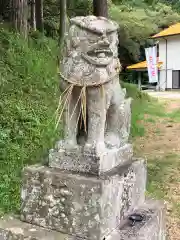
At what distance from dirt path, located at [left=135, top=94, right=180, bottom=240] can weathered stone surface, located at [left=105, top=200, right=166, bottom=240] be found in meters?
1.07

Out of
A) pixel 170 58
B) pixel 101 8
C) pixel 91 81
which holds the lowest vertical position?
pixel 170 58

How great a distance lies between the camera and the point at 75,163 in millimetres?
2686

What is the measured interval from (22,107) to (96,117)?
129 inches

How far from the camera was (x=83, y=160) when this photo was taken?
8.65 ft

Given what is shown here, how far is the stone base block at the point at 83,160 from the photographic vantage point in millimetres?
2596

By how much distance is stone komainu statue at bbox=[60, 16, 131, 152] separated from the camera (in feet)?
8.39

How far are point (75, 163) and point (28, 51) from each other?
5294 millimetres

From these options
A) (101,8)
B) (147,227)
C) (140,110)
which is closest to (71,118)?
(147,227)

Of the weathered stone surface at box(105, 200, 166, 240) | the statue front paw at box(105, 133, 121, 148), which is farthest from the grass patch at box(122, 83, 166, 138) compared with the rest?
the statue front paw at box(105, 133, 121, 148)

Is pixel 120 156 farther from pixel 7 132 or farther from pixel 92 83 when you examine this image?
pixel 7 132

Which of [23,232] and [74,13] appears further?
→ [74,13]

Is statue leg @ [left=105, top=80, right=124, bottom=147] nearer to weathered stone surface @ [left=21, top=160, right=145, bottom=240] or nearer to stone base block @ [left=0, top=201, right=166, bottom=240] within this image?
weathered stone surface @ [left=21, top=160, right=145, bottom=240]

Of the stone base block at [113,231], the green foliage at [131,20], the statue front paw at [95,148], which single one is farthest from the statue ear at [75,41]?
the green foliage at [131,20]

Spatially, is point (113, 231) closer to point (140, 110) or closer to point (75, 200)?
point (75, 200)
